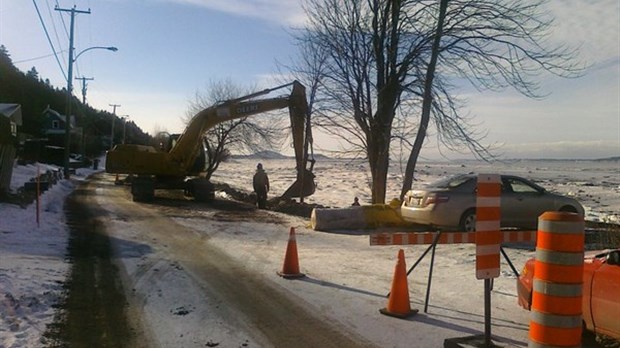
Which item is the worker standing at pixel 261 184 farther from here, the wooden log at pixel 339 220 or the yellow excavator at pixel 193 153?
the wooden log at pixel 339 220

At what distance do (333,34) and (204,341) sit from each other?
1502 centimetres

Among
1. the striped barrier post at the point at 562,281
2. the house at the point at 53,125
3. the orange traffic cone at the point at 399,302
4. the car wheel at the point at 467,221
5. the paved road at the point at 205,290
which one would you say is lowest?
the paved road at the point at 205,290

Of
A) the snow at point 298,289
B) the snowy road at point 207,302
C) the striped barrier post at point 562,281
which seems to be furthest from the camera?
the snow at point 298,289

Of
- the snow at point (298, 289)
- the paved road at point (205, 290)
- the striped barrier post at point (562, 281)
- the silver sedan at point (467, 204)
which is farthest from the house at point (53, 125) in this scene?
the striped barrier post at point (562, 281)

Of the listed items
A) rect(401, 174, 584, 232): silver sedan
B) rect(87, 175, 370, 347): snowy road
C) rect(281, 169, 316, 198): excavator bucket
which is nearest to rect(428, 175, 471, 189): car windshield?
rect(401, 174, 584, 232): silver sedan

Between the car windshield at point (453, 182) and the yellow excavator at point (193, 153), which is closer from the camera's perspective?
the car windshield at point (453, 182)

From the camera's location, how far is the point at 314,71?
23.7m

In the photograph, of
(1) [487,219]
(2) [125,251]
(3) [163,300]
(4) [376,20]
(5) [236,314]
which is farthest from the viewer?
(4) [376,20]

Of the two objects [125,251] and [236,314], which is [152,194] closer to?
[125,251]

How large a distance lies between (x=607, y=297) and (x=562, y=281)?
1.31 meters

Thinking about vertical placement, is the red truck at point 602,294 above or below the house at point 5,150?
below

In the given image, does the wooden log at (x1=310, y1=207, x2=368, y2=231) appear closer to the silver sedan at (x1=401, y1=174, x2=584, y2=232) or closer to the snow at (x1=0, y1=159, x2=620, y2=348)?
the snow at (x1=0, y1=159, x2=620, y2=348)

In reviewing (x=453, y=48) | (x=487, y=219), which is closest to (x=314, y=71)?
(x=453, y=48)

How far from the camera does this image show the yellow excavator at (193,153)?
22.0m
